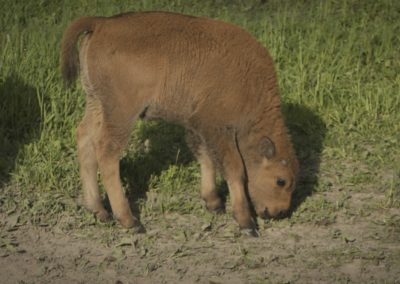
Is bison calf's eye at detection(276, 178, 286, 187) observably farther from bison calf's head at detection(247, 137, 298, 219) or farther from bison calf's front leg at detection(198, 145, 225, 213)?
bison calf's front leg at detection(198, 145, 225, 213)

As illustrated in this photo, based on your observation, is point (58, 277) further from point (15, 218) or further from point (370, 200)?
point (370, 200)

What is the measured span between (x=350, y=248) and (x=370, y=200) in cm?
87

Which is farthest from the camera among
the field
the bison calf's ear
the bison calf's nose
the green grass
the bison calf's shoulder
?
the green grass

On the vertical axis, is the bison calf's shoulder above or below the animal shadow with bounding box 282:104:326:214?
above

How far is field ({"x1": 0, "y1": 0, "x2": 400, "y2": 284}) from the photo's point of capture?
234 inches

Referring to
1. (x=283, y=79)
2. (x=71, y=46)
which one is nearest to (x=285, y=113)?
(x=283, y=79)

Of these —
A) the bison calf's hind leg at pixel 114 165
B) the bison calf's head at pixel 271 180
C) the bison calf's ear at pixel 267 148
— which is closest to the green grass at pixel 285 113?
the bison calf's head at pixel 271 180

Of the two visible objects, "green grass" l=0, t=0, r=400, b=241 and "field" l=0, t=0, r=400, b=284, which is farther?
"green grass" l=0, t=0, r=400, b=241

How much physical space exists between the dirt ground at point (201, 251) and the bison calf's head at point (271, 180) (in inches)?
6.2

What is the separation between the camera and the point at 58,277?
5750 millimetres

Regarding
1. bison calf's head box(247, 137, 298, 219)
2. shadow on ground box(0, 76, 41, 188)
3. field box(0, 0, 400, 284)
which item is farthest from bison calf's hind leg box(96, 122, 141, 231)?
shadow on ground box(0, 76, 41, 188)

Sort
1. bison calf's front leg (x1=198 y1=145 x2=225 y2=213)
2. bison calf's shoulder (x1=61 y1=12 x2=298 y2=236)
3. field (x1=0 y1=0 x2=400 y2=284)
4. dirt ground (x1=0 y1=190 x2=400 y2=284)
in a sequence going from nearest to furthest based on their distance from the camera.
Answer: dirt ground (x1=0 y1=190 x2=400 y2=284) → field (x1=0 y1=0 x2=400 y2=284) → bison calf's shoulder (x1=61 y1=12 x2=298 y2=236) → bison calf's front leg (x1=198 y1=145 x2=225 y2=213)

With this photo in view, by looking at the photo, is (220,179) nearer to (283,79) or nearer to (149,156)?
(149,156)

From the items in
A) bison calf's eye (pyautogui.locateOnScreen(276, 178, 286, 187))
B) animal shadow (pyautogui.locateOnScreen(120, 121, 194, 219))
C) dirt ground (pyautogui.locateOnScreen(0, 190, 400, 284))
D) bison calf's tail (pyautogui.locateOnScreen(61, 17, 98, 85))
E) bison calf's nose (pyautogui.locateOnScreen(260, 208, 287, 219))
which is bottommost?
dirt ground (pyautogui.locateOnScreen(0, 190, 400, 284))
